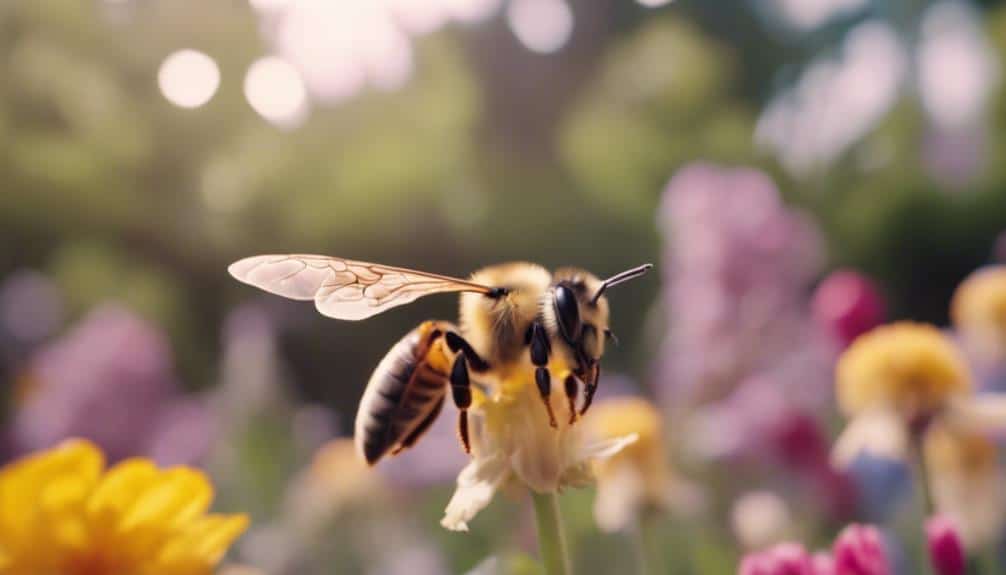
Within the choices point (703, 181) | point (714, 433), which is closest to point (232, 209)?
point (703, 181)

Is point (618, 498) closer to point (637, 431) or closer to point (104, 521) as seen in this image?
point (637, 431)

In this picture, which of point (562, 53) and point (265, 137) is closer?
point (265, 137)

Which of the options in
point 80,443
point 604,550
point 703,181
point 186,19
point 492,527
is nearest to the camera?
point 80,443

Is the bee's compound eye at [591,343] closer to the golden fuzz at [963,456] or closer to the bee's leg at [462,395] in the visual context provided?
the bee's leg at [462,395]

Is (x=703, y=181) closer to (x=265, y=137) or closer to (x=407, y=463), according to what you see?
(x=407, y=463)

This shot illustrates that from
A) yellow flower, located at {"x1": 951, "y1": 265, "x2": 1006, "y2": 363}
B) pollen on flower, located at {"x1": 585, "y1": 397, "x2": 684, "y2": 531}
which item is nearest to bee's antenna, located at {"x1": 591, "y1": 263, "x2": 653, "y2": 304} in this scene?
pollen on flower, located at {"x1": 585, "y1": 397, "x2": 684, "y2": 531}
